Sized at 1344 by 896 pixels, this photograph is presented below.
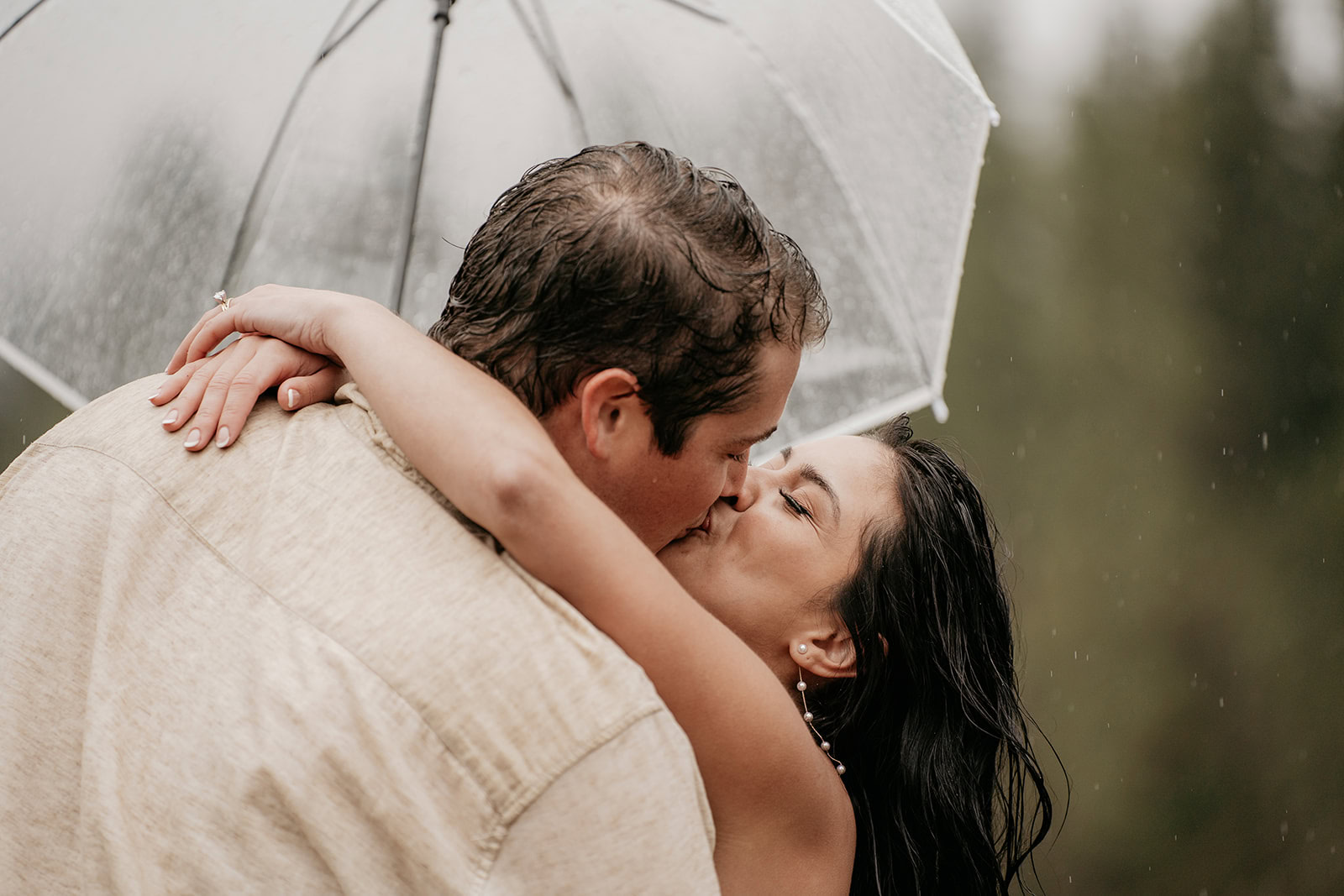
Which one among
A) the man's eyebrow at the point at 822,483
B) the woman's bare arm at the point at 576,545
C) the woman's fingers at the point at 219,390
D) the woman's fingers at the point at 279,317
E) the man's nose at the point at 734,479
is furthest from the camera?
the man's eyebrow at the point at 822,483

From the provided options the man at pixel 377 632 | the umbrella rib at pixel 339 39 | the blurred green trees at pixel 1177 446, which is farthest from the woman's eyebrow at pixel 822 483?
the blurred green trees at pixel 1177 446

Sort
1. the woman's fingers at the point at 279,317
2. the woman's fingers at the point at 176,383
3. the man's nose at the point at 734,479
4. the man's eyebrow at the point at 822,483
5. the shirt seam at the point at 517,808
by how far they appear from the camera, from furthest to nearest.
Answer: the man's eyebrow at the point at 822,483
the man's nose at the point at 734,479
the woman's fingers at the point at 279,317
the woman's fingers at the point at 176,383
the shirt seam at the point at 517,808

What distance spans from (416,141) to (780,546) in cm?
112

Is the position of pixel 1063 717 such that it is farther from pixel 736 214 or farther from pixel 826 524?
pixel 736 214

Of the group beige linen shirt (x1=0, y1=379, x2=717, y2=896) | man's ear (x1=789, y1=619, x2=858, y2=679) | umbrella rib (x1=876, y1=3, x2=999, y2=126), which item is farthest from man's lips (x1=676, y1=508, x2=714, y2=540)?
umbrella rib (x1=876, y1=3, x2=999, y2=126)

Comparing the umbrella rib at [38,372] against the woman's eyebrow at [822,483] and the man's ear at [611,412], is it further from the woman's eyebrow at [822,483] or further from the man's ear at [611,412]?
the woman's eyebrow at [822,483]

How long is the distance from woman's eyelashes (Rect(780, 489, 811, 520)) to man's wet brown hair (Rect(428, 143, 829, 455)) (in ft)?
2.23

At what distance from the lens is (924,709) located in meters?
2.58

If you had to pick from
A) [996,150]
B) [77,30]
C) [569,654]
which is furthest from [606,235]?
[996,150]

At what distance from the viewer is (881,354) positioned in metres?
2.78

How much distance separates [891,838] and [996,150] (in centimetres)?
667

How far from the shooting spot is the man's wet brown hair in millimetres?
1747

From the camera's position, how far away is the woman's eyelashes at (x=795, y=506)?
2.51m

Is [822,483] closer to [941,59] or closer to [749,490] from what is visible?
[749,490]
